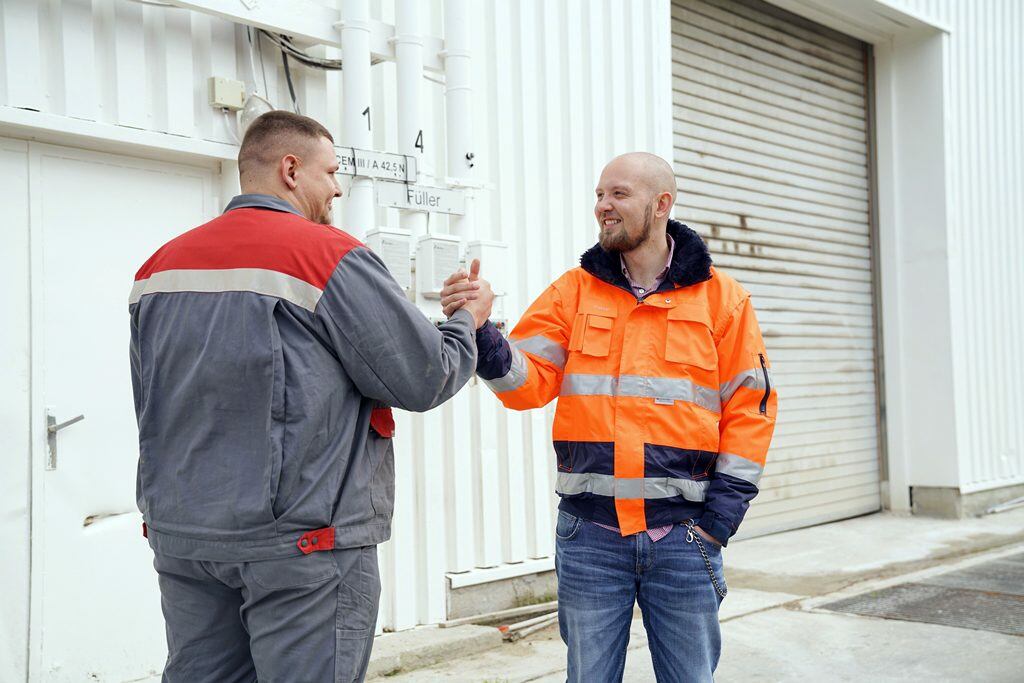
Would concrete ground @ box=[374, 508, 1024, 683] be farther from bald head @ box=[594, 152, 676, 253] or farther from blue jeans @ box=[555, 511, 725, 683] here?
bald head @ box=[594, 152, 676, 253]

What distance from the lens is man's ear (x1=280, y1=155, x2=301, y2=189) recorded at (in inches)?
99.7

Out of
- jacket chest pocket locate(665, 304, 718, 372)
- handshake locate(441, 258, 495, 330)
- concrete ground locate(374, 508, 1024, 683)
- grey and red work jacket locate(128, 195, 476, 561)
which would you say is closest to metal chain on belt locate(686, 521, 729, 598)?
jacket chest pocket locate(665, 304, 718, 372)

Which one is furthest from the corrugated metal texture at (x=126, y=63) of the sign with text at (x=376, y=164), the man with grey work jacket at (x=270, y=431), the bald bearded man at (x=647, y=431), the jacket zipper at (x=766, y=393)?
the jacket zipper at (x=766, y=393)

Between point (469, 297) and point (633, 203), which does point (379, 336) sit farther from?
point (633, 203)

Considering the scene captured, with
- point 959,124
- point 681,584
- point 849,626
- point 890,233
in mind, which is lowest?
point 849,626

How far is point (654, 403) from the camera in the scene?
2.97 metres

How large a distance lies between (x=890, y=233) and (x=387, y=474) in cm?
844

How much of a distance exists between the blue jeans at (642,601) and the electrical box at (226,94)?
9.01 feet

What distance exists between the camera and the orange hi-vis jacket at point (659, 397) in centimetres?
294

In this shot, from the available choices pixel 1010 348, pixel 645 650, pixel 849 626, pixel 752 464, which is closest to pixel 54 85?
pixel 752 464

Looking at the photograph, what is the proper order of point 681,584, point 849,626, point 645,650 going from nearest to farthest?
point 681,584
point 645,650
point 849,626

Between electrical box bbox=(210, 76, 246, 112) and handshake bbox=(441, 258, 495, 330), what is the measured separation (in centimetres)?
224

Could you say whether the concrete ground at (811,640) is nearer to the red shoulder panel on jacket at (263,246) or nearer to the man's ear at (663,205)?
the man's ear at (663,205)

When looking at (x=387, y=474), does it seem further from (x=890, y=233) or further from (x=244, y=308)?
(x=890, y=233)
